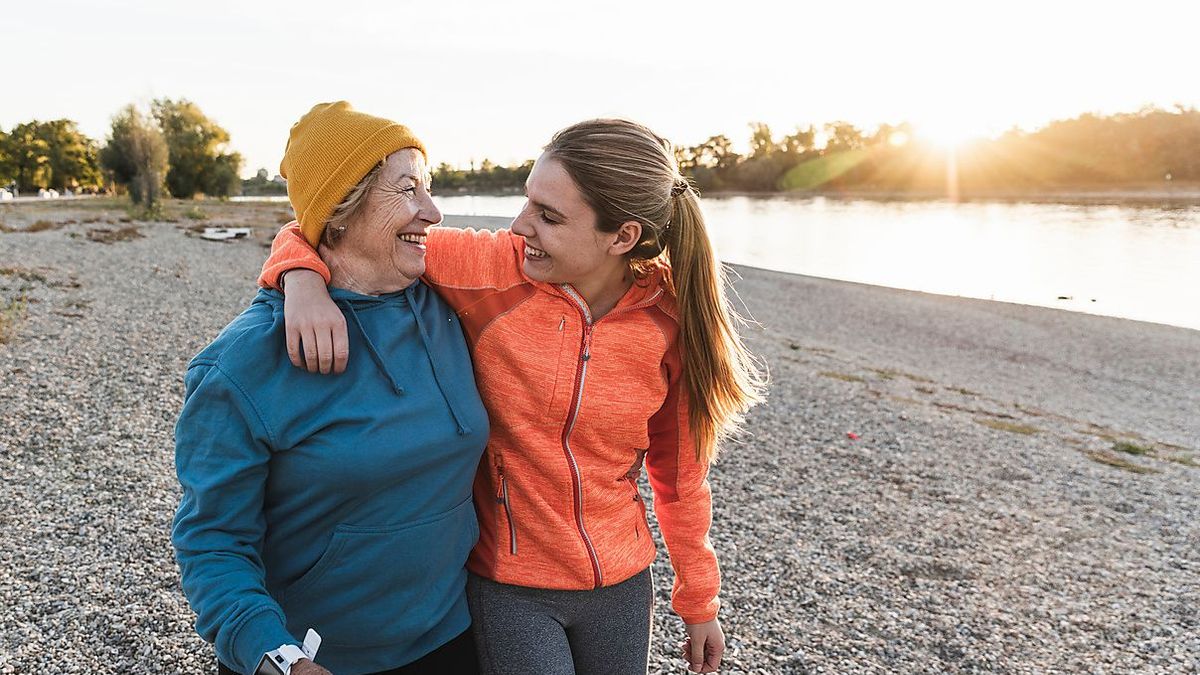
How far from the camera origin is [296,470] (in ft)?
5.48

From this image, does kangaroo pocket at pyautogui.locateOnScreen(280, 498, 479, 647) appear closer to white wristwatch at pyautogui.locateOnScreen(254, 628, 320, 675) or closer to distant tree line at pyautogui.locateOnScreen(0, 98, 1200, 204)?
white wristwatch at pyautogui.locateOnScreen(254, 628, 320, 675)

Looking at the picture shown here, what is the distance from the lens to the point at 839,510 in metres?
7.08

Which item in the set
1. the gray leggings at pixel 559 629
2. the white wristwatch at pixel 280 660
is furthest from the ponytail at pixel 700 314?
the white wristwatch at pixel 280 660

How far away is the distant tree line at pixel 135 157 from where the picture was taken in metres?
36.7

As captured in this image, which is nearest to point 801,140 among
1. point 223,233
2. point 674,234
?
point 223,233

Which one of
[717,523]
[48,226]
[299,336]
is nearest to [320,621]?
[299,336]

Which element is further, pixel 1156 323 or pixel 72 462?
pixel 1156 323

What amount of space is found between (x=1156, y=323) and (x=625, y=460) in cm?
2300

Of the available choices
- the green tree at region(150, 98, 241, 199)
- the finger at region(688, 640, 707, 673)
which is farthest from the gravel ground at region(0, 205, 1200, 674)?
the green tree at region(150, 98, 241, 199)

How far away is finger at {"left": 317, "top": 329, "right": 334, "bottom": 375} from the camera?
165 centimetres

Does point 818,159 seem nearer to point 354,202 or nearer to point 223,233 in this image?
point 223,233

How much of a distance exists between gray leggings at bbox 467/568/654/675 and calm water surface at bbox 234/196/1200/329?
1928cm

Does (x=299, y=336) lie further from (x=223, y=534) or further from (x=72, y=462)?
(x=72, y=462)

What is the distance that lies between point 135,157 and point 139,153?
0.69 m
